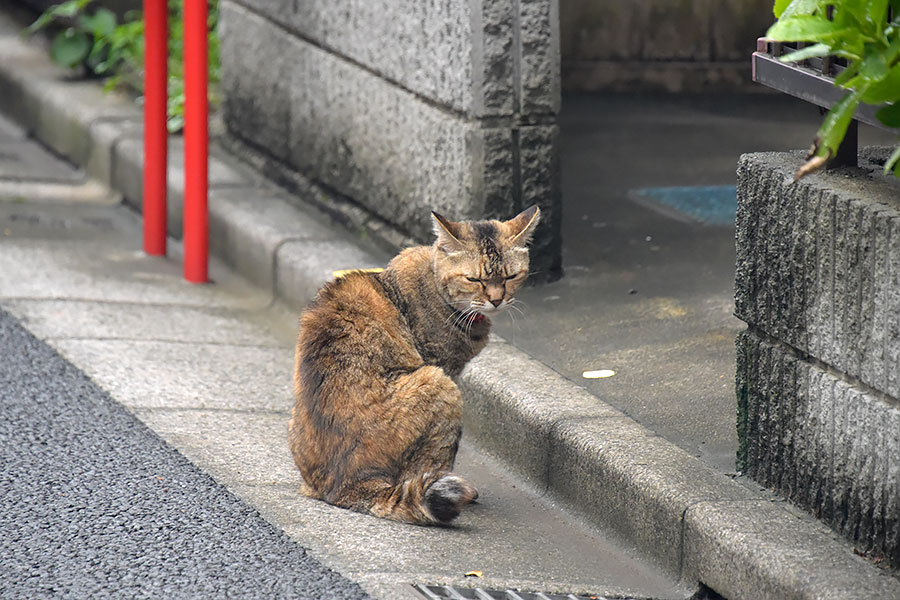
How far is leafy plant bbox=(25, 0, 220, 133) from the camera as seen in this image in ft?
27.6

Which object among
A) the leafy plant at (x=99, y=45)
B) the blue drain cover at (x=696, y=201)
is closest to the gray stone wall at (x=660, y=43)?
the blue drain cover at (x=696, y=201)

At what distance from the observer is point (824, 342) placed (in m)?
3.28

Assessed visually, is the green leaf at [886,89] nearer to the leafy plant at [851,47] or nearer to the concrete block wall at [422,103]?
the leafy plant at [851,47]

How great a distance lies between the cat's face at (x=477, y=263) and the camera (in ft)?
13.3

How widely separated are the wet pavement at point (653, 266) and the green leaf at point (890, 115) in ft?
4.16

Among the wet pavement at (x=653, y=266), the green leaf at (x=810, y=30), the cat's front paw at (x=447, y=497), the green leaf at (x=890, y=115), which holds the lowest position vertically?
the cat's front paw at (x=447, y=497)

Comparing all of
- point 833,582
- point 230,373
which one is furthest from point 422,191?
point 833,582

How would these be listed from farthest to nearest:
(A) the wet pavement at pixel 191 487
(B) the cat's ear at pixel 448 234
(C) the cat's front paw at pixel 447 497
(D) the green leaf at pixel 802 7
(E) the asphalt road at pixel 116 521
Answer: (B) the cat's ear at pixel 448 234
(C) the cat's front paw at pixel 447 497
(A) the wet pavement at pixel 191 487
(E) the asphalt road at pixel 116 521
(D) the green leaf at pixel 802 7

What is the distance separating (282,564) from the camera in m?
3.31

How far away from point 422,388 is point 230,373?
1468 mm

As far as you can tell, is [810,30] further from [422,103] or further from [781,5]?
A: [422,103]

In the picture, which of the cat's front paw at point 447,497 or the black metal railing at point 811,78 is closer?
the black metal railing at point 811,78

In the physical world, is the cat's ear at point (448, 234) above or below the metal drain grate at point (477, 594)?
above

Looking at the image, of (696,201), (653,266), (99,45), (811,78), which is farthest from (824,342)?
(99,45)
